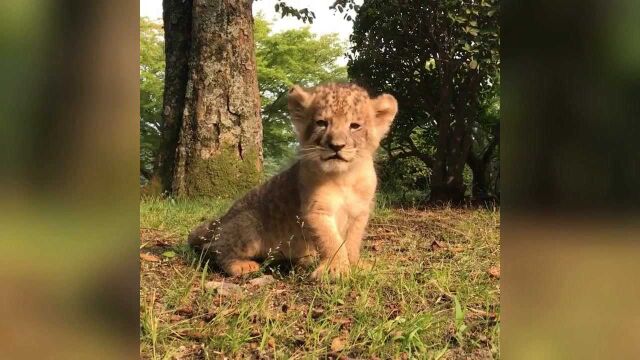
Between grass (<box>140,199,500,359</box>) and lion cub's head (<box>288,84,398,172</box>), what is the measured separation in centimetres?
70

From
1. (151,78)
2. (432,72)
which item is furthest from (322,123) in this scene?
(151,78)

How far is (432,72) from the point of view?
31.7 feet

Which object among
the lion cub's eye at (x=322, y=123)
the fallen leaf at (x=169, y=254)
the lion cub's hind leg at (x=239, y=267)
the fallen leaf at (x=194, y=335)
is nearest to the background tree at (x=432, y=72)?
the lion cub's eye at (x=322, y=123)

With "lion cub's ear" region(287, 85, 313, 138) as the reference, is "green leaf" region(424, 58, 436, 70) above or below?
above

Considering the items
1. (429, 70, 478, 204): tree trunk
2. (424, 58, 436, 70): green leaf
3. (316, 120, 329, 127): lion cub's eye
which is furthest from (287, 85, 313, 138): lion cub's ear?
(424, 58, 436, 70): green leaf

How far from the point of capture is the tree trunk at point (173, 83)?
7938 mm

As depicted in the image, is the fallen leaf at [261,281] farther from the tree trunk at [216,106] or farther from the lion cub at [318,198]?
the tree trunk at [216,106]

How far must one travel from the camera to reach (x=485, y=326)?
9.21ft

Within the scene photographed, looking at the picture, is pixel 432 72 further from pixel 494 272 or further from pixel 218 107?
pixel 494 272

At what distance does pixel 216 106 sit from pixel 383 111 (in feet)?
13.8

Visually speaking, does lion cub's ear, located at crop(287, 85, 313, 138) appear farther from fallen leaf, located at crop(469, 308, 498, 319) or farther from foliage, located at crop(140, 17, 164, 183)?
foliage, located at crop(140, 17, 164, 183)

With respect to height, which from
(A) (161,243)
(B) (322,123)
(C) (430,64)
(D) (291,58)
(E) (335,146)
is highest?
(D) (291,58)

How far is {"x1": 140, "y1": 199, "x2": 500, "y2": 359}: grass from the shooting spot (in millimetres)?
2455

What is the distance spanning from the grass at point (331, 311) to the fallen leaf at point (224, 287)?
25mm
